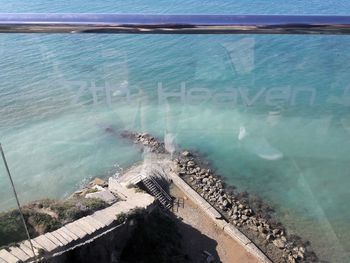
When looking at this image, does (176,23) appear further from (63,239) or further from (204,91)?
(63,239)

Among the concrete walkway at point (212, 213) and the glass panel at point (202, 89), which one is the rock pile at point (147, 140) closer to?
the glass panel at point (202, 89)

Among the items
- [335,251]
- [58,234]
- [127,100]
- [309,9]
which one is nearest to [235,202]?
[58,234]

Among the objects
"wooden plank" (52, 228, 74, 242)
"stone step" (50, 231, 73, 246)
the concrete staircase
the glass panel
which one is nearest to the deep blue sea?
the glass panel

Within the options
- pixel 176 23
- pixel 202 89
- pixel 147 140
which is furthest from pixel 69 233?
pixel 176 23

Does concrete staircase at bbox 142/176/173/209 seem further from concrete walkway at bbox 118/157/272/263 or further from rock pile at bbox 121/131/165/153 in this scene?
rock pile at bbox 121/131/165/153

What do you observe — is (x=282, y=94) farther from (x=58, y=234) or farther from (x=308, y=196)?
(x=58, y=234)
